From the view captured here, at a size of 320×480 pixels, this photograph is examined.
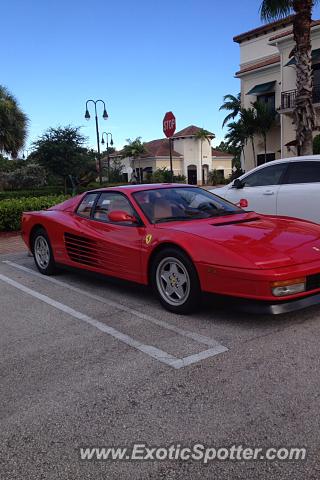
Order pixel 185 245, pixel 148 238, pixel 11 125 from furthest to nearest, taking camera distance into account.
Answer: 1. pixel 11 125
2. pixel 148 238
3. pixel 185 245

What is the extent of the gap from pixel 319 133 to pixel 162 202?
920 inches

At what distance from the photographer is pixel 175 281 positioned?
4402 mm

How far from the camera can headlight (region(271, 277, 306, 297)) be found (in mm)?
3783

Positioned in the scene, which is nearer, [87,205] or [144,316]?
[144,316]

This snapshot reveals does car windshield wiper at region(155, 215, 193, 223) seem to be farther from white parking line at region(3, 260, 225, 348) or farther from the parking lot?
white parking line at region(3, 260, 225, 348)

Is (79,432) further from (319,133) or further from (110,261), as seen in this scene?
(319,133)

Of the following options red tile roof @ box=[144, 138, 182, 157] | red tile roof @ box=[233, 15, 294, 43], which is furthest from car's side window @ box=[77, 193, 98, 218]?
red tile roof @ box=[144, 138, 182, 157]

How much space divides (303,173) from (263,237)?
3.00 m

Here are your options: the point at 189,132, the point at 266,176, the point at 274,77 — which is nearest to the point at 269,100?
the point at 274,77

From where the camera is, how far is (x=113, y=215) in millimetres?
4875

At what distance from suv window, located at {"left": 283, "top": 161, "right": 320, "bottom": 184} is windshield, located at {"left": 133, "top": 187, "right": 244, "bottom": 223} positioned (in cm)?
192

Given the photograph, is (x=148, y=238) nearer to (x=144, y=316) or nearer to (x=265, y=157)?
(x=144, y=316)

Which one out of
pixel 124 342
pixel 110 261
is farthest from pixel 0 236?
pixel 124 342

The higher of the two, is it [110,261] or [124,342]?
[110,261]
